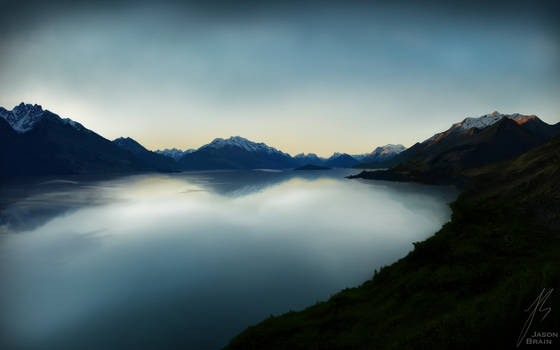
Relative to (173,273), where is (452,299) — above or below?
above

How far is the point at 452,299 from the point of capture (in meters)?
9.60

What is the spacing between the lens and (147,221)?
44375mm

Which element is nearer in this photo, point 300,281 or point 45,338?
point 45,338

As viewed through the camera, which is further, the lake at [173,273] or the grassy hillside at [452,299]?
the lake at [173,273]

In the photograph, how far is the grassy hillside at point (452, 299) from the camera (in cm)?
615

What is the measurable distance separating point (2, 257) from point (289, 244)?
33.5 m

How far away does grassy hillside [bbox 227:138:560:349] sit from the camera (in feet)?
20.2

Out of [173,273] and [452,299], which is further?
[173,273]

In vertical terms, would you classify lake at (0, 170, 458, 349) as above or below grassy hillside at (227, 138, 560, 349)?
below

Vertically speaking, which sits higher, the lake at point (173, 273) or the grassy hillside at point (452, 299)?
the grassy hillside at point (452, 299)

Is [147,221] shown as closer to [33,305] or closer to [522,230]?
[33,305]

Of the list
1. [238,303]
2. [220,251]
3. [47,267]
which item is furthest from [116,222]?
[238,303]

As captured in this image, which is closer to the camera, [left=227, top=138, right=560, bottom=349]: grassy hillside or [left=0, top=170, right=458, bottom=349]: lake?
[left=227, top=138, right=560, bottom=349]: grassy hillside

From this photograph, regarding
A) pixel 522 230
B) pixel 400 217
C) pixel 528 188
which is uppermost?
pixel 528 188
